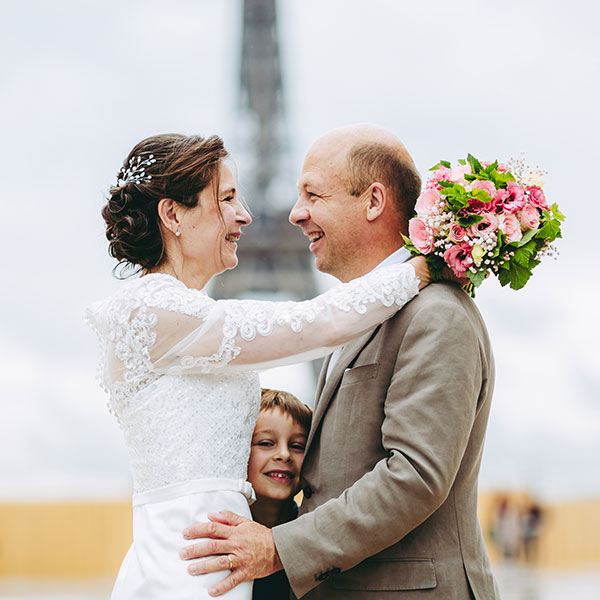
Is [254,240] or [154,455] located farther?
[254,240]

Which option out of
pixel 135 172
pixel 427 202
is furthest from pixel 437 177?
pixel 135 172

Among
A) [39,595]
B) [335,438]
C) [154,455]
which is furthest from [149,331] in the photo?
[39,595]

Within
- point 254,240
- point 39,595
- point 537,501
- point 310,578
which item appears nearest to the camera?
point 310,578

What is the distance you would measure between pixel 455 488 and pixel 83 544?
11.8 metres

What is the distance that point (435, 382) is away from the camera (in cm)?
284

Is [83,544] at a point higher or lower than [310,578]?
lower

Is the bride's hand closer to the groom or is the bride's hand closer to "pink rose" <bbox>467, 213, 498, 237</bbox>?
the groom

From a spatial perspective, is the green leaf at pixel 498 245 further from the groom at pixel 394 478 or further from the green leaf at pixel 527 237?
the groom at pixel 394 478

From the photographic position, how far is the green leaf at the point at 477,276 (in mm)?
2951

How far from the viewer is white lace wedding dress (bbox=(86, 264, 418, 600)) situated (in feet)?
9.50

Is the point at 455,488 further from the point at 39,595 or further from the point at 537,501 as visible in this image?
the point at 537,501

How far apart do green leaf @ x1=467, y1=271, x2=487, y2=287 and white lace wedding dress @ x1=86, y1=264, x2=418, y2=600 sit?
7.2 inches

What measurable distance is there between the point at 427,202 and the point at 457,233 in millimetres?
157

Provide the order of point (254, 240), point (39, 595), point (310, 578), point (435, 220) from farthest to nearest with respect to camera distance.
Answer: point (254, 240) → point (39, 595) → point (435, 220) → point (310, 578)
